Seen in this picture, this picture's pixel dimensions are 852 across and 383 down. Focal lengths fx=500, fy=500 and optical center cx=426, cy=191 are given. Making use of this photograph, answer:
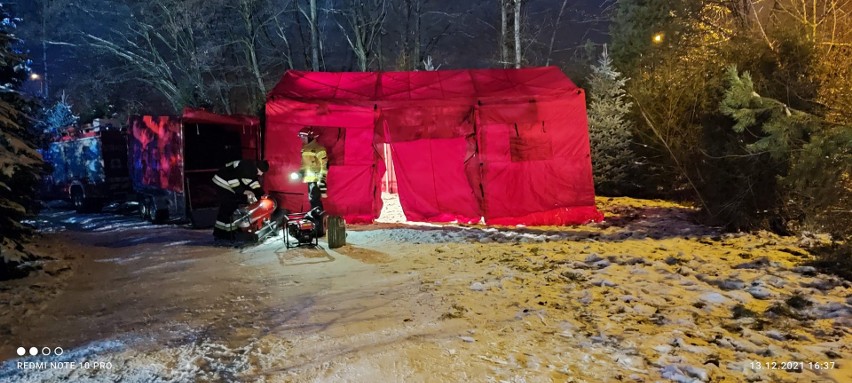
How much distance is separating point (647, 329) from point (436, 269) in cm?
329

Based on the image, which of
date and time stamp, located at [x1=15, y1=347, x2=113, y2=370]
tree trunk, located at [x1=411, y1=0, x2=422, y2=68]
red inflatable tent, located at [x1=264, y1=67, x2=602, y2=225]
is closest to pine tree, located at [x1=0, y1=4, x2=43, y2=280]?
date and time stamp, located at [x1=15, y1=347, x2=113, y2=370]

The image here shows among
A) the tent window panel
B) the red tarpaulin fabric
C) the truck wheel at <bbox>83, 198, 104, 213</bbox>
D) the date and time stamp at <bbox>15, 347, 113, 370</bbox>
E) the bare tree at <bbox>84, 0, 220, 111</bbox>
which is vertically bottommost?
the date and time stamp at <bbox>15, 347, 113, 370</bbox>

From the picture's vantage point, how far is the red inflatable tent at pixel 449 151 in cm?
1128

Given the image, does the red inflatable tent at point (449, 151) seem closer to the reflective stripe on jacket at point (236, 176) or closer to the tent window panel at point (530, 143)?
the tent window panel at point (530, 143)

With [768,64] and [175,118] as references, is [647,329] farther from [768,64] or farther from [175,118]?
[175,118]

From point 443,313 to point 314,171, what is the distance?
4835 mm

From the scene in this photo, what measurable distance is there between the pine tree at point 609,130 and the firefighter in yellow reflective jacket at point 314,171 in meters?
9.27

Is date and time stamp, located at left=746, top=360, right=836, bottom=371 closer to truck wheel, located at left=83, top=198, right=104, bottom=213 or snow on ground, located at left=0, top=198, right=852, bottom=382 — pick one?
snow on ground, located at left=0, top=198, right=852, bottom=382

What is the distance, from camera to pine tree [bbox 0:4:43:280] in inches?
259

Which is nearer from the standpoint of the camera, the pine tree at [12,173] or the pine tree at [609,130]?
the pine tree at [12,173]

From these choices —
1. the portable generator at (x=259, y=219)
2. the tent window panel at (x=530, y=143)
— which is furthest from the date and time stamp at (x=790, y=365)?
the portable generator at (x=259, y=219)

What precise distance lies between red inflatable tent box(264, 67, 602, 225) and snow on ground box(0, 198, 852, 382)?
232cm

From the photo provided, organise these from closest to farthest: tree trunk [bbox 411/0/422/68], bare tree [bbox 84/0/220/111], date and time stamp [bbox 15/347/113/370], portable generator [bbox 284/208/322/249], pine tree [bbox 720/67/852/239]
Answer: date and time stamp [bbox 15/347/113/370] → pine tree [bbox 720/67/852/239] → portable generator [bbox 284/208/322/249] → bare tree [bbox 84/0/220/111] → tree trunk [bbox 411/0/422/68]

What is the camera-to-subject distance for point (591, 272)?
23.0 ft
